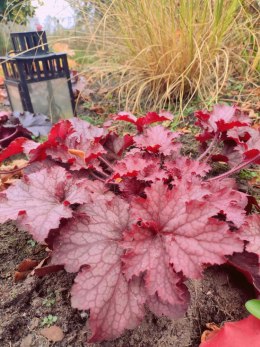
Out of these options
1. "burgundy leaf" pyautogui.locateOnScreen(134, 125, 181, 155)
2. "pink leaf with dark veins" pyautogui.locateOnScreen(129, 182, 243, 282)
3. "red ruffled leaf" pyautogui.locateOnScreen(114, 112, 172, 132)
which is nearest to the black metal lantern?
"red ruffled leaf" pyautogui.locateOnScreen(114, 112, 172, 132)

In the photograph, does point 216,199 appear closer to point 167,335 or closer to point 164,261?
point 164,261

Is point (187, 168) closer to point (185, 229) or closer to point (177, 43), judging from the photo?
point (185, 229)

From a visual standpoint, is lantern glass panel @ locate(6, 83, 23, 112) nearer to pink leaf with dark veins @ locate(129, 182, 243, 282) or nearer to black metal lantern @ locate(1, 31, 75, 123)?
black metal lantern @ locate(1, 31, 75, 123)

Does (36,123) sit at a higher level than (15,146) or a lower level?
lower

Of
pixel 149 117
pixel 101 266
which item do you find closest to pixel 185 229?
pixel 101 266

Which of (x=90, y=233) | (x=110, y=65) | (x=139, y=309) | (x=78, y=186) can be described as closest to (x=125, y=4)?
(x=110, y=65)

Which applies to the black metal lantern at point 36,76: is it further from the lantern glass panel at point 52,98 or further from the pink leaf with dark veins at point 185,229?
the pink leaf with dark veins at point 185,229

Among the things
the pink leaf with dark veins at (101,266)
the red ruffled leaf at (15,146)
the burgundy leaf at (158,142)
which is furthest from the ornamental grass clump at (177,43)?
the pink leaf with dark veins at (101,266)
